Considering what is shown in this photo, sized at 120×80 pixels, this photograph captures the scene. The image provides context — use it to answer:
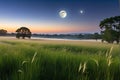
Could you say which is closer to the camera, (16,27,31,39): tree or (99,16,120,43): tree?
(99,16,120,43): tree

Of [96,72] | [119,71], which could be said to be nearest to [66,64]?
[96,72]

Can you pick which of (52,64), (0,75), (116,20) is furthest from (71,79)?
(116,20)

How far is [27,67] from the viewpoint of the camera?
3617mm

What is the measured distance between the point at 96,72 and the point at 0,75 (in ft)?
4.98

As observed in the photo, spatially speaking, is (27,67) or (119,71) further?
(119,71)

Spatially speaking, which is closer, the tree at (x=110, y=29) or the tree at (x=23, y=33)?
the tree at (x=110, y=29)

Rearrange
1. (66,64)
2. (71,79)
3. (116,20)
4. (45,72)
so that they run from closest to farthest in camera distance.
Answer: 1. (71,79)
2. (45,72)
3. (66,64)
4. (116,20)

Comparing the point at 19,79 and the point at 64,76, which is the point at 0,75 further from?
the point at 64,76

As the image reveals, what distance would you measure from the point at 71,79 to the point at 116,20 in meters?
50.3

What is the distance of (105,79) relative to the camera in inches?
131

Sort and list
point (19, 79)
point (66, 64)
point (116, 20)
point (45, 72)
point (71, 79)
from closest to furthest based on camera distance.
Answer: point (19, 79) → point (71, 79) → point (45, 72) → point (66, 64) → point (116, 20)

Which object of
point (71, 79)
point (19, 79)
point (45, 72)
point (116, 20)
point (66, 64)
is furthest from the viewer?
point (116, 20)

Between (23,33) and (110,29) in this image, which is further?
(23,33)

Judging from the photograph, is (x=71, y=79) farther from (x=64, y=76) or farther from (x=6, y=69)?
(x=6, y=69)
